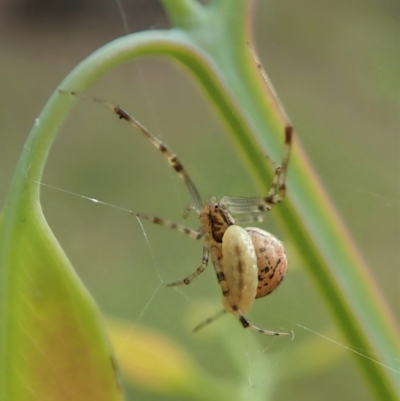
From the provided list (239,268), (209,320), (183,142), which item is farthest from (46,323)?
(183,142)

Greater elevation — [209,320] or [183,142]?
[183,142]

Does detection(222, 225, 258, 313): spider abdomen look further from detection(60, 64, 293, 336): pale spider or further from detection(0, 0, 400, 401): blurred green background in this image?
detection(0, 0, 400, 401): blurred green background

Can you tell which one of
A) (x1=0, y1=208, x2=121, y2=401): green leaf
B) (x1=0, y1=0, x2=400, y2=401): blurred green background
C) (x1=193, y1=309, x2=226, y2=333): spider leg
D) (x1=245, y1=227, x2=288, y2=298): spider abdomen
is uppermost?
(x1=0, y1=0, x2=400, y2=401): blurred green background

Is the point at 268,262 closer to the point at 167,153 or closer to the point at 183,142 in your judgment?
the point at 167,153

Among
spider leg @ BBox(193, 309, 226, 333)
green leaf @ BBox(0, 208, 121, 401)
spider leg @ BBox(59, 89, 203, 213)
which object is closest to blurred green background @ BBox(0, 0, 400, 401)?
spider leg @ BBox(193, 309, 226, 333)

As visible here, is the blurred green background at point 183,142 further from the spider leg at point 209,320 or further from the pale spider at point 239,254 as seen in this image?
the pale spider at point 239,254
